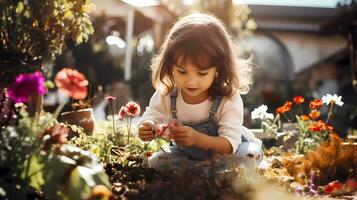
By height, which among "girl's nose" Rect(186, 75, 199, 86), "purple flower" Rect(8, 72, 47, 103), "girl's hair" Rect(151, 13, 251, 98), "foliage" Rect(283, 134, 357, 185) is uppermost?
"girl's hair" Rect(151, 13, 251, 98)

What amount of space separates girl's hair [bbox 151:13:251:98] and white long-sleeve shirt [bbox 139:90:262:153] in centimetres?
6

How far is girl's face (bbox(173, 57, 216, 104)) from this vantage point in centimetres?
296

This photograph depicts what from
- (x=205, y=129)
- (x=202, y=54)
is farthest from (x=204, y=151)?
(x=202, y=54)

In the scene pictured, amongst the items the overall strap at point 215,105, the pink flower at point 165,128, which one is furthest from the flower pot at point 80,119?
the pink flower at point 165,128

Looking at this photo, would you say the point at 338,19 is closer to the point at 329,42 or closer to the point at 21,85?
the point at 329,42

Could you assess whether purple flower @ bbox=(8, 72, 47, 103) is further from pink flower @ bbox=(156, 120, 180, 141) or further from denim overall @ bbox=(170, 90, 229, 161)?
denim overall @ bbox=(170, 90, 229, 161)

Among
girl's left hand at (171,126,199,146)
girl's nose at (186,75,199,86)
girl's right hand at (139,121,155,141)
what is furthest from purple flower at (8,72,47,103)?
girl's nose at (186,75,199,86)

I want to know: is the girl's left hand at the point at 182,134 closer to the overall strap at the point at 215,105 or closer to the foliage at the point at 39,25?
the overall strap at the point at 215,105

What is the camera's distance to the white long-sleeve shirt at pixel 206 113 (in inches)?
122

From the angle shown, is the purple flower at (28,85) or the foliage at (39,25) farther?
the foliage at (39,25)

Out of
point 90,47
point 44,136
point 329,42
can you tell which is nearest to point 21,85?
point 44,136

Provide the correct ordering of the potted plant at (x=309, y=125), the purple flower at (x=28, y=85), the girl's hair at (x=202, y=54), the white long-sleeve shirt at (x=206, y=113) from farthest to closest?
the potted plant at (x=309, y=125) → the white long-sleeve shirt at (x=206, y=113) → the girl's hair at (x=202, y=54) → the purple flower at (x=28, y=85)

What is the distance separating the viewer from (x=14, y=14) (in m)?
3.14

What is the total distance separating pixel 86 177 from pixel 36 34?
4.87ft
